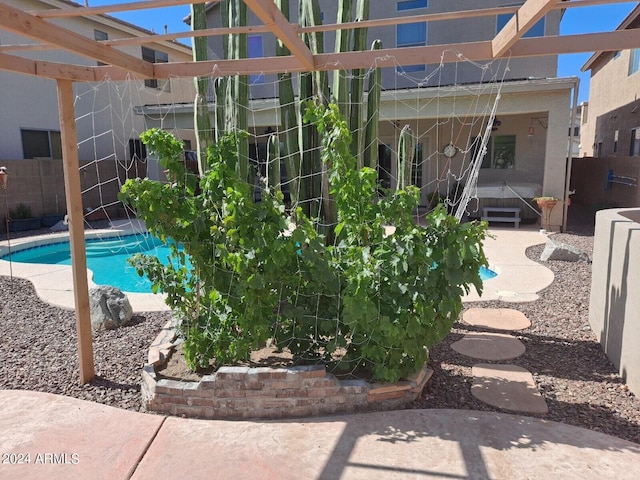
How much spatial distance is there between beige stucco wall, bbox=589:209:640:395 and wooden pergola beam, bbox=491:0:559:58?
5.60 feet

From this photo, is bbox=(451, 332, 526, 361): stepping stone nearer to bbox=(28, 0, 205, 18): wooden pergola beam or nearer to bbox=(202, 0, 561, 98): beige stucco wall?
bbox=(28, 0, 205, 18): wooden pergola beam

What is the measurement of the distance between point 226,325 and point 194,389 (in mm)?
512

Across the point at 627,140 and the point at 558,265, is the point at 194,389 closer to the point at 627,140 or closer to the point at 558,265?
the point at 558,265

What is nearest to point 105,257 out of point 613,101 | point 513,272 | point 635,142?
point 513,272

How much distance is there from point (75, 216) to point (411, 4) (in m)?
13.2

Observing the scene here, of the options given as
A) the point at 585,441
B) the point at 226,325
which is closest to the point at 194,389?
the point at 226,325

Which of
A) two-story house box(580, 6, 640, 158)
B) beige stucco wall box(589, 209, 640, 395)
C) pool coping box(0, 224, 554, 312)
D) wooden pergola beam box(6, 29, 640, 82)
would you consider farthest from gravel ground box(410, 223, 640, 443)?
two-story house box(580, 6, 640, 158)

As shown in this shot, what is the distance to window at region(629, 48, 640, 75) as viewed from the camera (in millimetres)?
13391

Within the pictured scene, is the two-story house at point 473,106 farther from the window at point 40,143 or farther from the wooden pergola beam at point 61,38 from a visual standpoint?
the wooden pergola beam at point 61,38

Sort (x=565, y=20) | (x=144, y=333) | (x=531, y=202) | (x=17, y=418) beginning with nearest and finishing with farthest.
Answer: (x=17, y=418), (x=144, y=333), (x=531, y=202), (x=565, y=20)

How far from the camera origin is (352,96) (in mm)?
4988

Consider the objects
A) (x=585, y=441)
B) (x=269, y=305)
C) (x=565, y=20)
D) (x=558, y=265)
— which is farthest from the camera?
(x=565, y=20)

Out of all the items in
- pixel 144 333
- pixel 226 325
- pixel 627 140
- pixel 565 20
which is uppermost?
pixel 565 20

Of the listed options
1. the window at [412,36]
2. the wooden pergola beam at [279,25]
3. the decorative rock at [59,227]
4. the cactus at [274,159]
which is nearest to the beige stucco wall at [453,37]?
the window at [412,36]
